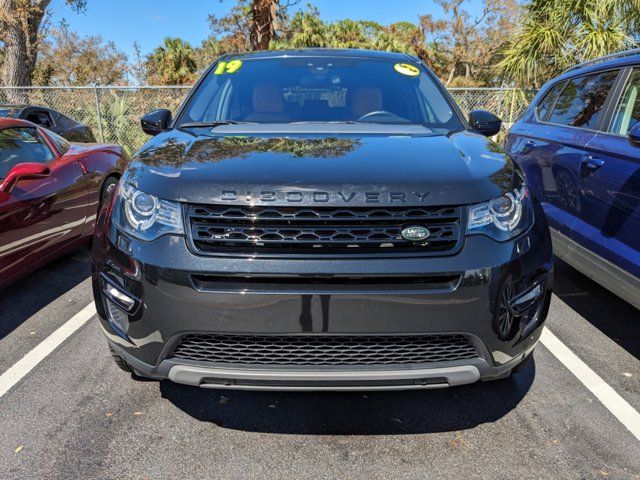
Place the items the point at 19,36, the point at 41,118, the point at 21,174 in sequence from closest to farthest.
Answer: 1. the point at 21,174
2. the point at 41,118
3. the point at 19,36

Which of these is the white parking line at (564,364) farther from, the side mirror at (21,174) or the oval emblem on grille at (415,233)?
the oval emblem on grille at (415,233)

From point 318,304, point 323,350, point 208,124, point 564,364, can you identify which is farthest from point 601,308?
point 208,124

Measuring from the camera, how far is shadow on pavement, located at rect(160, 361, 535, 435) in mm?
2514

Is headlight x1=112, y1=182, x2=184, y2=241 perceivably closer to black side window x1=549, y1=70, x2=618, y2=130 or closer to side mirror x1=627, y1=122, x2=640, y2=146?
side mirror x1=627, y1=122, x2=640, y2=146

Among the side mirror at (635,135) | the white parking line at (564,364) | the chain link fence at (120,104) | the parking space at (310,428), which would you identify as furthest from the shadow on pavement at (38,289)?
the chain link fence at (120,104)

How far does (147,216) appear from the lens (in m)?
2.10

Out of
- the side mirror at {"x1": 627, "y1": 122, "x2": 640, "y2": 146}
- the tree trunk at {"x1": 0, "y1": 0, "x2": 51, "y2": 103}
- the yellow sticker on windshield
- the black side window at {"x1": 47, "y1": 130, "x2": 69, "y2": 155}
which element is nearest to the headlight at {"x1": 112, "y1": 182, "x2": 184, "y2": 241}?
the yellow sticker on windshield

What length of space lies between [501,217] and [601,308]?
2.39 meters

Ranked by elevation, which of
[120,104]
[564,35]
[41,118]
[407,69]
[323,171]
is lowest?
[120,104]

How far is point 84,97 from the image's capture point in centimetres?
1230

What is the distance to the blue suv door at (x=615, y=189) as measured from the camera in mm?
3020

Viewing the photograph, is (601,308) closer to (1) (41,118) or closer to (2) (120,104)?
(1) (41,118)

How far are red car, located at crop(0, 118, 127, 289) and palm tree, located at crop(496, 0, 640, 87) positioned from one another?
819 cm

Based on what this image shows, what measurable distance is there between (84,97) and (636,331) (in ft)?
40.5
